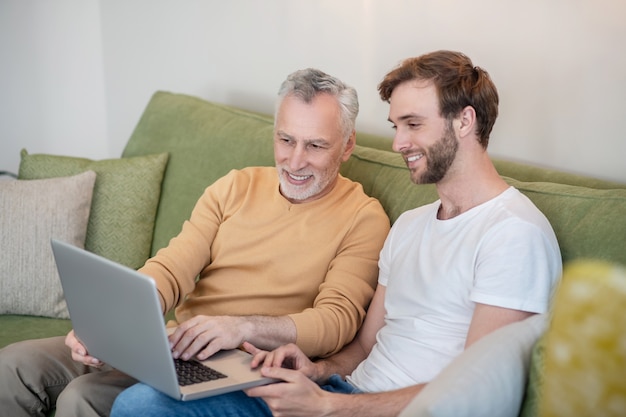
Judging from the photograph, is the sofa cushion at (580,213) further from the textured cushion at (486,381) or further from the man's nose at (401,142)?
the textured cushion at (486,381)

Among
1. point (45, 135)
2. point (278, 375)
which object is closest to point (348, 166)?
point (278, 375)

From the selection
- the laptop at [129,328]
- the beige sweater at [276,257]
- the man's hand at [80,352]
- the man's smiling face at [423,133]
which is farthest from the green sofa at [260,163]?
the laptop at [129,328]

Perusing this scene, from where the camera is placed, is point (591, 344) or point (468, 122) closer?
point (591, 344)

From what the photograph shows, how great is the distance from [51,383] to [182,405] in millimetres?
575

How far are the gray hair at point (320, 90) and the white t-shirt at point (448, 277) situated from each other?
36 cm

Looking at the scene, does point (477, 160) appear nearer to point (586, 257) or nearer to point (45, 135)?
point (586, 257)

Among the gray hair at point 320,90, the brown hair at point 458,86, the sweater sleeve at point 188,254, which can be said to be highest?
the brown hair at point 458,86

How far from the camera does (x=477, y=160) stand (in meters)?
1.78

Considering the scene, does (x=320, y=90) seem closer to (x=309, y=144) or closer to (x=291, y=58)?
(x=309, y=144)

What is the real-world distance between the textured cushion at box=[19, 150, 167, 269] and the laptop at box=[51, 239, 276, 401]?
0.85 metres

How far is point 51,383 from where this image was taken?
7.02 feet

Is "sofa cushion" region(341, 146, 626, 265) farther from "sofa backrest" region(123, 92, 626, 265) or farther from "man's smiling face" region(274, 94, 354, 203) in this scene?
"man's smiling face" region(274, 94, 354, 203)

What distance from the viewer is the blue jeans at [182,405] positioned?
66.7 inches

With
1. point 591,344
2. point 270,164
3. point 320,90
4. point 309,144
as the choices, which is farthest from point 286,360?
point 591,344
